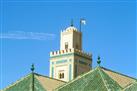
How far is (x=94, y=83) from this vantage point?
33.5 m

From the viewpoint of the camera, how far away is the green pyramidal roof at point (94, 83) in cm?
3272

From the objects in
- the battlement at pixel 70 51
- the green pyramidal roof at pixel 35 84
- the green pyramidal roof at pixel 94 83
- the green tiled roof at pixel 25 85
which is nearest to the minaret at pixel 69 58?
the battlement at pixel 70 51

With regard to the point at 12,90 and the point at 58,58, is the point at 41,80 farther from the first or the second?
the point at 58,58

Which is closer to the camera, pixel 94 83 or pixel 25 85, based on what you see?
pixel 94 83

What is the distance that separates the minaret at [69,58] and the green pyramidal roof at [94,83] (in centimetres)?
2458

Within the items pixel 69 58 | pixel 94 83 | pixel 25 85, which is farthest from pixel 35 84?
pixel 69 58

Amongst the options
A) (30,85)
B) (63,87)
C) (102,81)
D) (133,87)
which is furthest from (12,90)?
(133,87)

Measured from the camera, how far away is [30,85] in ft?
119

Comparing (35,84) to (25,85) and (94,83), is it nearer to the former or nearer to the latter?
(25,85)

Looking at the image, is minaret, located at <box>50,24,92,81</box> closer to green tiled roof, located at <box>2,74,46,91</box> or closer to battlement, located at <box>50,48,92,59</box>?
battlement, located at <box>50,48,92,59</box>

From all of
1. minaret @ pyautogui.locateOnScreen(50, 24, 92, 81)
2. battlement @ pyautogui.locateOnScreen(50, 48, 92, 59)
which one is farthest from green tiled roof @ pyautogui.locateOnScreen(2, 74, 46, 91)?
battlement @ pyautogui.locateOnScreen(50, 48, 92, 59)

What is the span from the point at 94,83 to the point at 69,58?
27288 mm

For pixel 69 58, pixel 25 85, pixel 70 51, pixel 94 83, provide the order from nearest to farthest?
pixel 94 83 < pixel 25 85 < pixel 69 58 < pixel 70 51

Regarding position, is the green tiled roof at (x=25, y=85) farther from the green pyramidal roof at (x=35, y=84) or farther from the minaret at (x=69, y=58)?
the minaret at (x=69, y=58)
